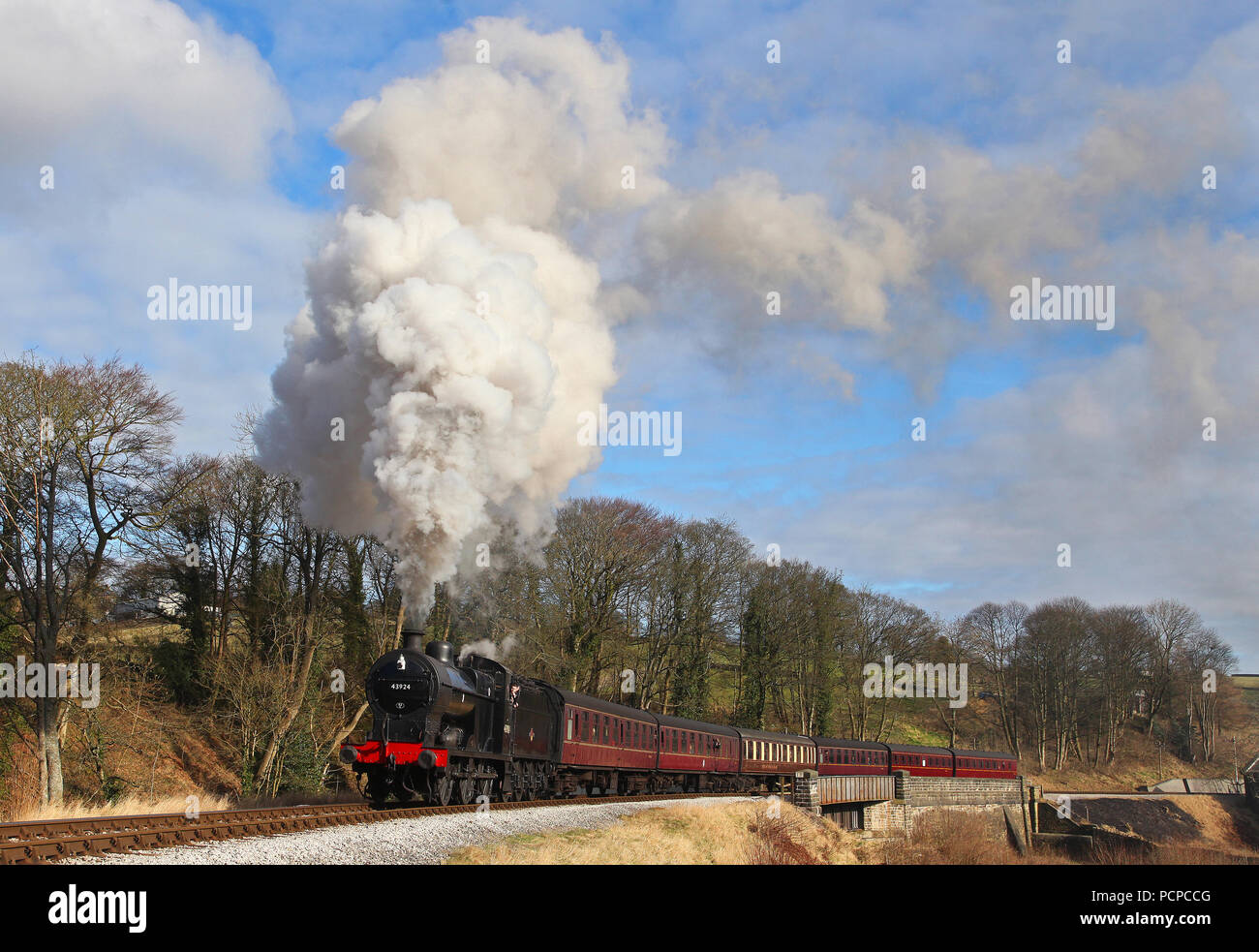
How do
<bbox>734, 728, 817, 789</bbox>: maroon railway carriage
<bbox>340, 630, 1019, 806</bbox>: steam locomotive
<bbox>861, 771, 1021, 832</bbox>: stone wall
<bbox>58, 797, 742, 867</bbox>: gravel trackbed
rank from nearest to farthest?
<bbox>58, 797, 742, 867</bbox>: gravel trackbed, <bbox>340, 630, 1019, 806</bbox>: steam locomotive, <bbox>734, 728, 817, 789</bbox>: maroon railway carriage, <bbox>861, 771, 1021, 832</bbox>: stone wall

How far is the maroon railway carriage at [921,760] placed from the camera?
1554 inches

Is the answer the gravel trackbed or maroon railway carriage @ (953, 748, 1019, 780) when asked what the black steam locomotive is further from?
maroon railway carriage @ (953, 748, 1019, 780)

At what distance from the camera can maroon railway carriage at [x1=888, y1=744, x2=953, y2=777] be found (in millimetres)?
39469

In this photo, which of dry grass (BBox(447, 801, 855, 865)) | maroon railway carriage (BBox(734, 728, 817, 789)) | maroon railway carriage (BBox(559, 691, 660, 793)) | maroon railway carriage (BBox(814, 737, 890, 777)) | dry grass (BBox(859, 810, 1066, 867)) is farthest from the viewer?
maroon railway carriage (BBox(814, 737, 890, 777))

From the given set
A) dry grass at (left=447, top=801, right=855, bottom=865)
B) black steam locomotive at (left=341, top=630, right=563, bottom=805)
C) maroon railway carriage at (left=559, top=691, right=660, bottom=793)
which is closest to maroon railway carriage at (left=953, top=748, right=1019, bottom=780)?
dry grass at (left=447, top=801, right=855, bottom=865)

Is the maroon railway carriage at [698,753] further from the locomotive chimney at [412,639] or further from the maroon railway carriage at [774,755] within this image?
the locomotive chimney at [412,639]

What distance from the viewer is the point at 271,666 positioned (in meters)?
26.1

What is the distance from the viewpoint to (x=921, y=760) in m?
40.4

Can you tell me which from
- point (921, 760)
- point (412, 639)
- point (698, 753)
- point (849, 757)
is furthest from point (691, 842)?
point (921, 760)

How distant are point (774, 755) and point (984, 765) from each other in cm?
1630

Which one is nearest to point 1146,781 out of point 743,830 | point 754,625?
point 754,625

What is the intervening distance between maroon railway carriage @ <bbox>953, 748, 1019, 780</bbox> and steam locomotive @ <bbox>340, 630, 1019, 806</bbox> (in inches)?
656
